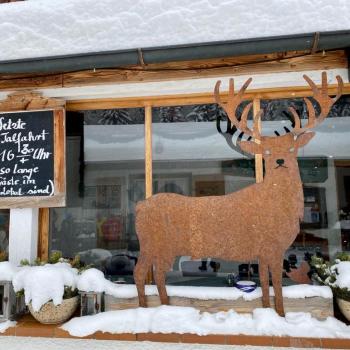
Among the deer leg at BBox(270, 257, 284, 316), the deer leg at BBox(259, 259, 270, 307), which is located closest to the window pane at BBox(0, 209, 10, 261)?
the deer leg at BBox(259, 259, 270, 307)

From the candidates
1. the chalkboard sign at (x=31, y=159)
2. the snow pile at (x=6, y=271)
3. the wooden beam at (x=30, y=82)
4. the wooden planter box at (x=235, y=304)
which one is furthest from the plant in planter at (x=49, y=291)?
the wooden beam at (x=30, y=82)

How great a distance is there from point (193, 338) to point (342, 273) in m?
1.53

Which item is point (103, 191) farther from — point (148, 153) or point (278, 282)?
point (278, 282)

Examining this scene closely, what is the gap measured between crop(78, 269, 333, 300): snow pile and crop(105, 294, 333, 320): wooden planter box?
0.13ft

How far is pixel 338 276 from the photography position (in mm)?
3223

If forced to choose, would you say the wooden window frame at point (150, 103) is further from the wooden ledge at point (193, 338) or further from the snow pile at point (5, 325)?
the wooden ledge at point (193, 338)

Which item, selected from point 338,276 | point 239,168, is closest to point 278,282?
point 338,276

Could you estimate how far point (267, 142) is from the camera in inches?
128

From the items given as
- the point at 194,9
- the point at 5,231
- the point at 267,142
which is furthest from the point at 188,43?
the point at 5,231

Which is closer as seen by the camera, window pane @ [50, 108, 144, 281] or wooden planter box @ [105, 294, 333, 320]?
wooden planter box @ [105, 294, 333, 320]

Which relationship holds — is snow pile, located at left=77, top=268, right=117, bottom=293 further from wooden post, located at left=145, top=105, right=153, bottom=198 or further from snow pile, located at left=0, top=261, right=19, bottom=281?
wooden post, located at left=145, top=105, right=153, bottom=198

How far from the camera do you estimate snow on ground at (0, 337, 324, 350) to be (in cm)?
294

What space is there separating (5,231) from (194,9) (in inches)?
137

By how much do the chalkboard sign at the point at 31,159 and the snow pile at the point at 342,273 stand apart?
3.00 m
